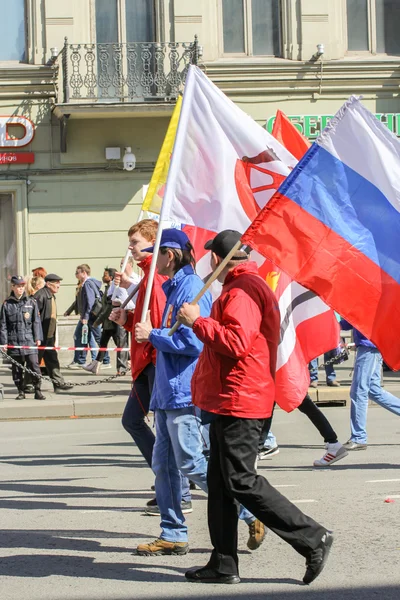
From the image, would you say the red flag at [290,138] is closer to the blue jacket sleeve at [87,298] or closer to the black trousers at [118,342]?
the black trousers at [118,342]

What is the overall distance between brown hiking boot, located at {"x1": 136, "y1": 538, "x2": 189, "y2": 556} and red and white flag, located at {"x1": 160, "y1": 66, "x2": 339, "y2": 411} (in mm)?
1244

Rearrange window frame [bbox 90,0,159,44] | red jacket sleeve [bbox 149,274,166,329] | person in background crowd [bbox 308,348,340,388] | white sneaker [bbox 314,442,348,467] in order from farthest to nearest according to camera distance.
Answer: window frame [bbox 90,0,159,44]
person in background crowd [bbox 308,348,340,388]
white sneaker [bbox 314,442,348,467]
red jacket sleeve [bbox 149,274,166,329]

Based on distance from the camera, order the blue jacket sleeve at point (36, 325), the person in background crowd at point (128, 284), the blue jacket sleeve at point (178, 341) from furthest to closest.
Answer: the blue jacket sleeve at point (36, 325)
the person in background crowd at point (128, 284)
the blue jacket sleeve at point (178, 341)

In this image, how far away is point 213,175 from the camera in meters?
7.35

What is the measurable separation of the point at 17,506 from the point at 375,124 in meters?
3.81

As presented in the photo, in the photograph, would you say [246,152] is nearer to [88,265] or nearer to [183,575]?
[183,575]

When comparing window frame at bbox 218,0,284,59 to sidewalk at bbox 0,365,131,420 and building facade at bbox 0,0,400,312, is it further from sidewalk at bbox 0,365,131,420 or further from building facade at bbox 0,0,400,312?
sidewalk at bbox 0,365,131,420

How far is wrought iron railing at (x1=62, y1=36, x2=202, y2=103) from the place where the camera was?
2019cm

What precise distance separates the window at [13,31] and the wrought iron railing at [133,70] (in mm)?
1182

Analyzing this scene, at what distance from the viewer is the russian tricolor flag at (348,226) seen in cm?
577

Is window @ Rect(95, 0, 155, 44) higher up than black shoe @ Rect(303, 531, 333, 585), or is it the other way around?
window @ Rect(95, 0, 155, 44)

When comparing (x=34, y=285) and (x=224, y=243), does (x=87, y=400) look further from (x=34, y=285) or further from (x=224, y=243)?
(x=224, y=243)

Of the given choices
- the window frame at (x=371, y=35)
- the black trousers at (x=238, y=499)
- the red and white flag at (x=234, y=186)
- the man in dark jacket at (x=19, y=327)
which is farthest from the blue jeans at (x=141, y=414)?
the window frame at (x=371, y=35)

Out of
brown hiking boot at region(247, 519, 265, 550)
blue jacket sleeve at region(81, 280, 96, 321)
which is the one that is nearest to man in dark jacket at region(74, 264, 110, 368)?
blue jacket sleeve at region(81, 280, 96, 321)
